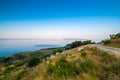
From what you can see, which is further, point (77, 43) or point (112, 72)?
point (77, 43)

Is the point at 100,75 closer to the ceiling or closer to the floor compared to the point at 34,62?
closer to the ceiling

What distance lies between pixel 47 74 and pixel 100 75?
3.30m

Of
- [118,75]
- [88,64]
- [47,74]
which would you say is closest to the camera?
[118,75]

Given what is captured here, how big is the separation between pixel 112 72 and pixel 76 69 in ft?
7.31

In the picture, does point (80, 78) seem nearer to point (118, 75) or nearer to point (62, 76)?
point (62, 76)

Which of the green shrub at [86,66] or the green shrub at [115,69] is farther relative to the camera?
the green shrub at [86,66]

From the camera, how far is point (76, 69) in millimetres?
8922

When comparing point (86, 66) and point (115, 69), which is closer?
point (115, 69)

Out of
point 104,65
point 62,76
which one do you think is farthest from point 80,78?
point 104,65

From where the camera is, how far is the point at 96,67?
30.1 feet

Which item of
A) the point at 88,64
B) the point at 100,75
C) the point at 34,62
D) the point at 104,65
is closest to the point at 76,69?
the point at 88,64

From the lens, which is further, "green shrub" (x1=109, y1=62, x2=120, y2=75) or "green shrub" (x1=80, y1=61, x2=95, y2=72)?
"green shrub" (x1=80, y1=61, x2=95, y2=72)

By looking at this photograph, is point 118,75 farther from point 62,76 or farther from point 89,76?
point 62,76

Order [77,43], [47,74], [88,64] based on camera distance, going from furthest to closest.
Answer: [77,43] → [88,64] → [47,74]
